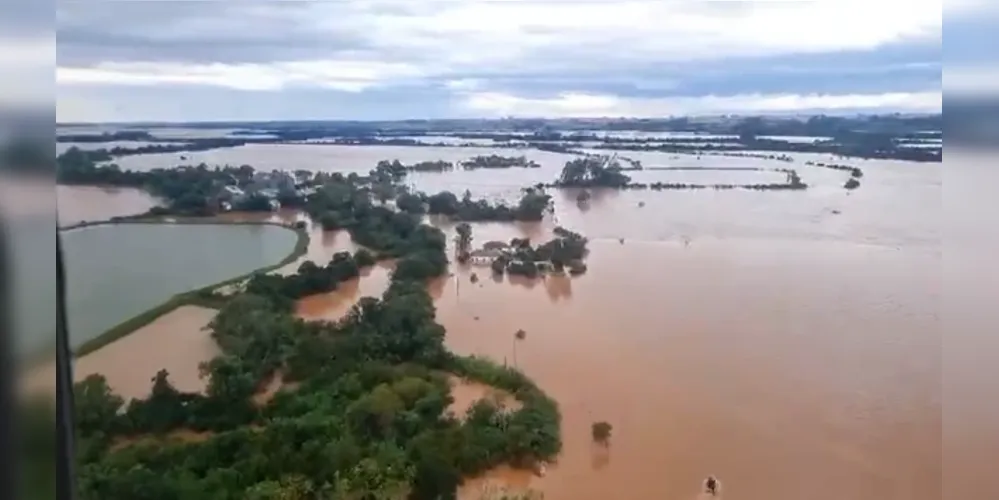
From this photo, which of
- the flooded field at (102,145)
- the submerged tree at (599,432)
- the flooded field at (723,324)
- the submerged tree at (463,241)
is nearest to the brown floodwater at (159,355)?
the flooded field at (723,324)

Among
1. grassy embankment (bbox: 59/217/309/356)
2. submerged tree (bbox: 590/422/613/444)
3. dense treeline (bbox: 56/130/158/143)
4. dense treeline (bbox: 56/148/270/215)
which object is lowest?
submerged tree (bbox: 590/422/613/444)

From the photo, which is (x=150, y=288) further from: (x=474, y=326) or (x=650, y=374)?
(x=650, y=374)

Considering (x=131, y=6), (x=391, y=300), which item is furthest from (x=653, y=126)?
(x=131, y=6)

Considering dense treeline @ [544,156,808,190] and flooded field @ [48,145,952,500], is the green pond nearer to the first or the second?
flooded field @ [48,145,952,500]

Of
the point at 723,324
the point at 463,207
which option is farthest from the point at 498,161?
the point at 723,324

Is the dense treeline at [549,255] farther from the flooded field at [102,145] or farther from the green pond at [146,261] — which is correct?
the flooded field at [102,145]

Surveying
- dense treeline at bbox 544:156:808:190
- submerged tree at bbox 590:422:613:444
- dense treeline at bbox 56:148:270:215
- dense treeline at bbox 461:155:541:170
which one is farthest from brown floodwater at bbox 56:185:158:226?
submerged tree at bbox 590:422:613:444
